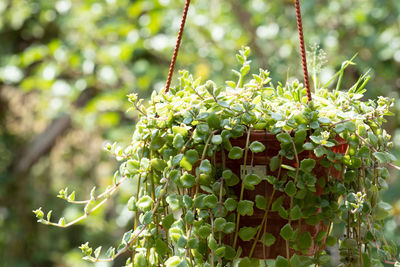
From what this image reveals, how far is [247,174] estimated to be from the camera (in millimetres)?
737

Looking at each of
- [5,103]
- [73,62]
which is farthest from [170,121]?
[5,103]

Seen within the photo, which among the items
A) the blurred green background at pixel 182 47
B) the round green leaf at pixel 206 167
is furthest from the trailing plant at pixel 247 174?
the blurred green background at pixel 182 47

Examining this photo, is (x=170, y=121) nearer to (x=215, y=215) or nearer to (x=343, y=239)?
(x=215, y=215)

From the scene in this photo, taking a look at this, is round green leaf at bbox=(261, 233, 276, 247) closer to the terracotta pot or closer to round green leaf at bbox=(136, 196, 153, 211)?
the terracotta pot

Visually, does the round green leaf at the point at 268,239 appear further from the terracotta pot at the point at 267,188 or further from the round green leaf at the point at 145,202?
the round green leaf at the point at 145,202

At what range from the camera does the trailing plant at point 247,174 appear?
73cm

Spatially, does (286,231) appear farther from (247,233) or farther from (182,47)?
(182,47)

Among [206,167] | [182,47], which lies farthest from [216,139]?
Answer: [182,47]

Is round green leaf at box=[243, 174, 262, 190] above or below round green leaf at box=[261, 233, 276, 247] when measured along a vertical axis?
above

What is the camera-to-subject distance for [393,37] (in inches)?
85.7

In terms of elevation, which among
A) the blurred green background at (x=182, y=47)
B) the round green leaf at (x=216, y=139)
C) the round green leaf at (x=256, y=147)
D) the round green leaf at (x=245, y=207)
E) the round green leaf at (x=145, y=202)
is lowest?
the round green leaf at (x=245, y=207)

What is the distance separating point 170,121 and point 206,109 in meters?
0.06

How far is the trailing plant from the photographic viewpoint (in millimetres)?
731

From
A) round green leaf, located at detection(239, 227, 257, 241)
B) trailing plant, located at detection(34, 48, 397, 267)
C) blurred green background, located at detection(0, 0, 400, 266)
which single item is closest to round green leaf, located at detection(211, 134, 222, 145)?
trailing plant, located at detection(34, 48, 397, 267)
